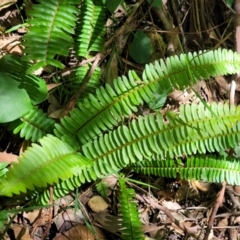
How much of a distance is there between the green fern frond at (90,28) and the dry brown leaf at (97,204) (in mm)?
811

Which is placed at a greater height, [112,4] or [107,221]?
[112,4]

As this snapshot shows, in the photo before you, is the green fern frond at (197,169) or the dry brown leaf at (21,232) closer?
the dry brown leaf at (21,232)

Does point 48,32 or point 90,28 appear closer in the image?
point 48,32

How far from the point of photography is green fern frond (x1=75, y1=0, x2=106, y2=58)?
2289 mm

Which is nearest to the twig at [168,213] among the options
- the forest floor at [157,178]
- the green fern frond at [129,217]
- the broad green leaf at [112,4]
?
the forest floor at [157,178]

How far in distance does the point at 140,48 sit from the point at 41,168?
1072mm

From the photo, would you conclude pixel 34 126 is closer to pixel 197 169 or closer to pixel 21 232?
pixel 21 232

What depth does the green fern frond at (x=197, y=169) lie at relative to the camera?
7.54ft

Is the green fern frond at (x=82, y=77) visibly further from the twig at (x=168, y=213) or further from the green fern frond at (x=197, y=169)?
the twig at (x=168, y=213)

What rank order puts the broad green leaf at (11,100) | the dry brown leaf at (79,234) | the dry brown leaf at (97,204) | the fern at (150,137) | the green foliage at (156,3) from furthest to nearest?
1. the green foliage at (156,3)
2. the dry brown leaf at (97,204)
3. the dry brown leaf at (79,234)
4. the fern at (150,137)
5. the broad green leaf at (11,100)

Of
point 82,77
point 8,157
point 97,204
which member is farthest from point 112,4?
point 97,204

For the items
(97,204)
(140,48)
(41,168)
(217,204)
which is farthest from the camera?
(140,48)

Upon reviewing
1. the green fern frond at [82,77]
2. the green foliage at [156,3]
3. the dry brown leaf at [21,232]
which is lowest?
the dry brown leaf at [21,232]

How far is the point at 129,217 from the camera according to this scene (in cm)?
209
